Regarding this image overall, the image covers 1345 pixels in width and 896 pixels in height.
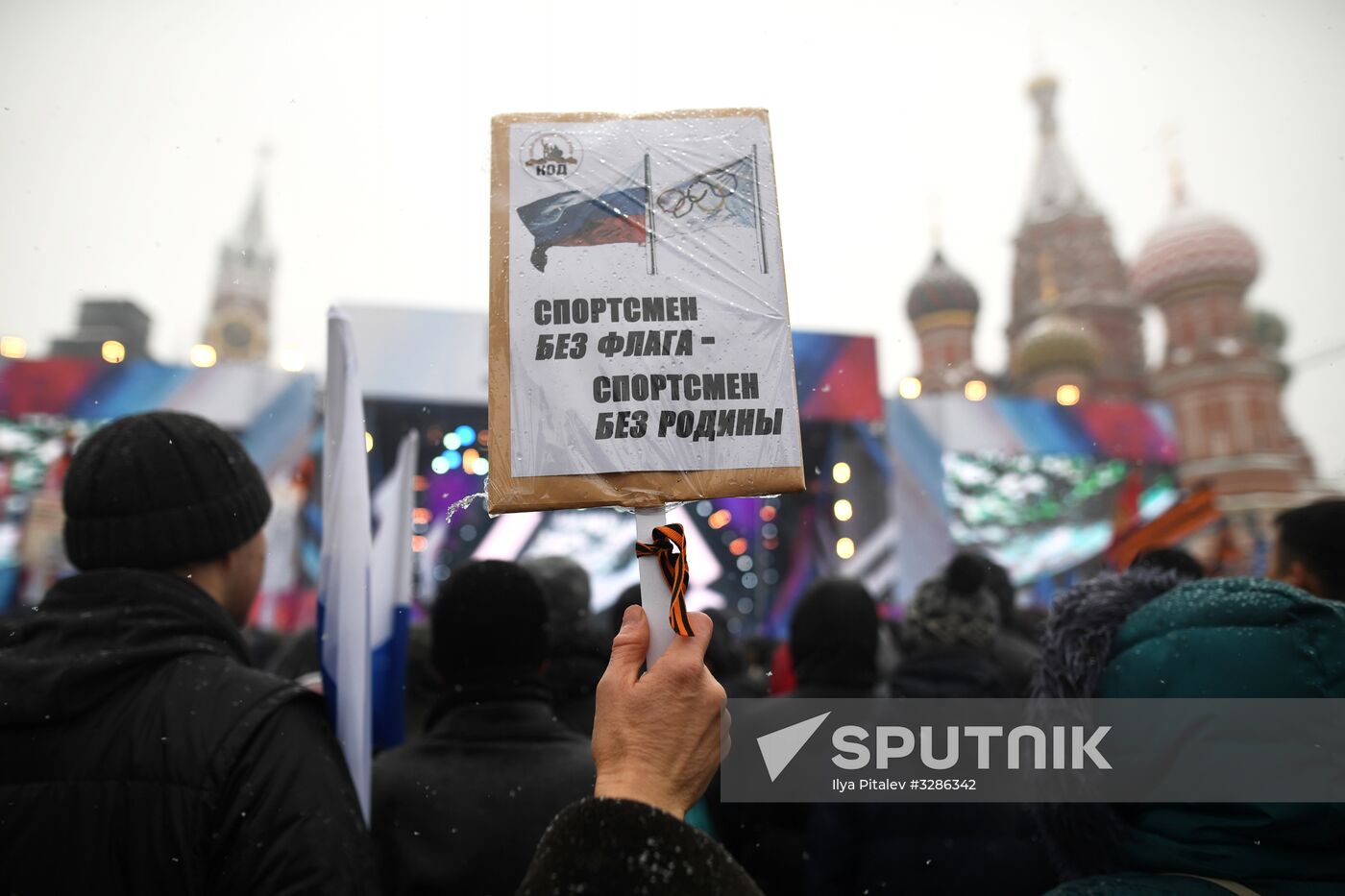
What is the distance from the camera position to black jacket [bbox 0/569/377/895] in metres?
1.30

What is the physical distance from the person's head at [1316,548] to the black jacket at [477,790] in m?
1.96

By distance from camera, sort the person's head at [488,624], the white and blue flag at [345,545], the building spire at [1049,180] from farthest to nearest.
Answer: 1. the building spire at [1049,180]
2. the person's head at [488,624]
3. the white and blue flag at [345,545]

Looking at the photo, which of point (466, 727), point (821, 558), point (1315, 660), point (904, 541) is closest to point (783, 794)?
point (466, 727)

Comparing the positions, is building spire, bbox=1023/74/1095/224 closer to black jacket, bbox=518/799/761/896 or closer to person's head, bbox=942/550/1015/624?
person's head, bbox=942/550/1015/624

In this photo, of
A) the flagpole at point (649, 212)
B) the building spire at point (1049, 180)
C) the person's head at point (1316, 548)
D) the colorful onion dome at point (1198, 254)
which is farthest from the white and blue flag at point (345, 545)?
the building spire at point (1049, 180)

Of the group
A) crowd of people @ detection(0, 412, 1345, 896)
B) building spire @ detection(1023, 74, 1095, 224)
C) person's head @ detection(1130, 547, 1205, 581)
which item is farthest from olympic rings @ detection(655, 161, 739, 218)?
building spire @ detection(1023, 74, 1095, 224)

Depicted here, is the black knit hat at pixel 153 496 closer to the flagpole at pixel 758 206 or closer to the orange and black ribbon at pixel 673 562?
the orange and black ribbon at pixel 673 562

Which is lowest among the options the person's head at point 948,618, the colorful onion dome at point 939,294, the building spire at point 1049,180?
the person's head at point 948,618

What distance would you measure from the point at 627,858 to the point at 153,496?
4.03ft

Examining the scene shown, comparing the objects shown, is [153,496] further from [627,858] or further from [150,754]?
[627,858]

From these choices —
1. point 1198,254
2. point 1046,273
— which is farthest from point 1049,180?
point 1198,254

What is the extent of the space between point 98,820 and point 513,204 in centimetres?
118

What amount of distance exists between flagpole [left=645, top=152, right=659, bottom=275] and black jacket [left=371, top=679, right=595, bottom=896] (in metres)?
1.17

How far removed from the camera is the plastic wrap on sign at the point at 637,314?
1278 mm
